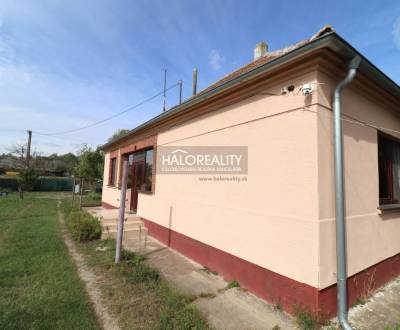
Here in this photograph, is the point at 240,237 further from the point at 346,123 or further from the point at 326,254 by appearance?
the point at 346,123

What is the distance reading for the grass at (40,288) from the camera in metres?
2.75

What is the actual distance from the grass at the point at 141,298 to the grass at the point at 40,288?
37cm

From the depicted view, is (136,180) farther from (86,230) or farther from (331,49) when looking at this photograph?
(331,49)

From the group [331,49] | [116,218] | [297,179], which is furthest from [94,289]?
[331,49]

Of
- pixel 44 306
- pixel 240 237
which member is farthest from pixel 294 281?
pixel 44 306

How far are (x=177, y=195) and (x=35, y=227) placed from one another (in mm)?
5621

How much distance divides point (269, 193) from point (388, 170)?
10.1 ft

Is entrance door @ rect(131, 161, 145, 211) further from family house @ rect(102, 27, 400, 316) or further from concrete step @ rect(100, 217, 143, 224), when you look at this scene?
family house @ rect(102, 27, 400, 316)

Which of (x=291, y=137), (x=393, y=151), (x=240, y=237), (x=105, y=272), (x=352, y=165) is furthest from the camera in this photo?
(x=393, y=151)

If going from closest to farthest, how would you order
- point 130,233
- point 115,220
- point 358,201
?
point 358,201 < point 130,233 < point 115,220

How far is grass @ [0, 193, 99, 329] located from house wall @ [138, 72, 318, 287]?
8.16 feet

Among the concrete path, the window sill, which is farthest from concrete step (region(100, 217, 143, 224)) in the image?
the window sill

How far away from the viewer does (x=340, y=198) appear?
3.03 m

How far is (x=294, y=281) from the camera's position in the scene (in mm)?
3023
